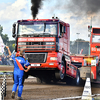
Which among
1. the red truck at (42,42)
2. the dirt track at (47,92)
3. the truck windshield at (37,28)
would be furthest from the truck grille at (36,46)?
the dirt track at (47,92)

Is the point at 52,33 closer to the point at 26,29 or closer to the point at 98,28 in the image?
the point at 26,29

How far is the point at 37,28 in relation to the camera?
15930mm

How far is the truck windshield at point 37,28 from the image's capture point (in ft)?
51.8

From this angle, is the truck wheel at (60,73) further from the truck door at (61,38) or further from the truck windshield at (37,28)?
the truck windshield at (37,28)

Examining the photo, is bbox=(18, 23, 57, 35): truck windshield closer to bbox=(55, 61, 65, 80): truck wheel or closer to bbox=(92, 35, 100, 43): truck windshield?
bbox=(55, 61, 65, 80): truck wheel

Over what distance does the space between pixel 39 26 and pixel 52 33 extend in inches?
32.9

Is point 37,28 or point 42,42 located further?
point 37,28

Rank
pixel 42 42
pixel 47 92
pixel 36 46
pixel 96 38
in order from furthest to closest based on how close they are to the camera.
→ 1. pixel 96 38
2. pixel 36 46
3. pixel 42 42
4. pixel 47 92

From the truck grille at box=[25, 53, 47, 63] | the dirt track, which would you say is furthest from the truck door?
the dirt track

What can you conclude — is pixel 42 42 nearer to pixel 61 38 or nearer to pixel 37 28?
pixel 37 28

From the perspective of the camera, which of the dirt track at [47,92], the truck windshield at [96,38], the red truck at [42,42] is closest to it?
the dirt track at [47,92]

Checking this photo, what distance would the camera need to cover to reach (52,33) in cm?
1571

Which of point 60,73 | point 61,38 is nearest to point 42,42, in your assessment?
point 61,38

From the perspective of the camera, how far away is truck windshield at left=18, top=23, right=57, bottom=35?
15.8 metres
